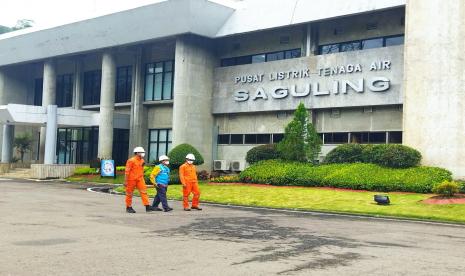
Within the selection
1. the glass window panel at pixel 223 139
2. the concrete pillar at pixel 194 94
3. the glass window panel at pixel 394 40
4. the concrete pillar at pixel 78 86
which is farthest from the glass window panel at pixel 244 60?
the concrete pillar at pixel 78 86

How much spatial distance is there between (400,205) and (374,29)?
14.6 meters

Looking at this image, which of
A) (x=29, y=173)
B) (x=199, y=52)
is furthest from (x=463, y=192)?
(x=29, y=173)

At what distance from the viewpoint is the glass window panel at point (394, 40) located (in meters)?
30.0

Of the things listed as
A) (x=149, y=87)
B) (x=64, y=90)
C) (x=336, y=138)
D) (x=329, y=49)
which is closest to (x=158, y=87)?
(x=149, y=87)

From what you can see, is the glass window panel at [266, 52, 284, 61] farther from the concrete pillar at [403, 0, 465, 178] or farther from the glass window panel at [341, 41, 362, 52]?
the concrete pillar at [403, 0, 465, 178]

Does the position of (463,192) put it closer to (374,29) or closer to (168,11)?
(374,29)

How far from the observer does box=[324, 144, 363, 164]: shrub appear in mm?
27828

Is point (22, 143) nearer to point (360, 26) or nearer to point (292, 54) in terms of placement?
point (292, 54)

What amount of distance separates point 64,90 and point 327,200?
112ft

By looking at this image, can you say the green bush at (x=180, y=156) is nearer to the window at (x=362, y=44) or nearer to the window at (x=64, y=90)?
the window at (x=362, y=44)

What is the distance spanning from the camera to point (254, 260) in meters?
8.20

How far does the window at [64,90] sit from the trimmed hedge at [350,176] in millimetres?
24930

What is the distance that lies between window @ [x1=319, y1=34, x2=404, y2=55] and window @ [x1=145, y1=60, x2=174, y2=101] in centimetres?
1227

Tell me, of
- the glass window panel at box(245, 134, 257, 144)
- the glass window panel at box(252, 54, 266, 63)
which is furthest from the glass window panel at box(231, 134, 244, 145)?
the glass window panel at box(252, 54, 266, 63)
